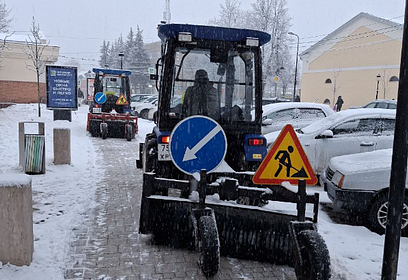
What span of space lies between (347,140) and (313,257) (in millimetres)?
5346

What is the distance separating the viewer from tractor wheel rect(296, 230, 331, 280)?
3297 mm

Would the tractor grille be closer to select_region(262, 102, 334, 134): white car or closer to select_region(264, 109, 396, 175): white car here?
select_region(264, 109, 396, 175): white car

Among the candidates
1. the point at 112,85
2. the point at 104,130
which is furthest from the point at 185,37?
the point at 112,85

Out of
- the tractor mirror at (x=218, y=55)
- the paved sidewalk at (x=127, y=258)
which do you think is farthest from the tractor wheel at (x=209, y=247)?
the tractor mirror at (x=218, y=55)

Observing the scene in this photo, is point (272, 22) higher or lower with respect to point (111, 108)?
higher

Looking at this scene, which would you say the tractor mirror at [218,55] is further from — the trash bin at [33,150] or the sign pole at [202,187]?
the trash bin at [33,150]

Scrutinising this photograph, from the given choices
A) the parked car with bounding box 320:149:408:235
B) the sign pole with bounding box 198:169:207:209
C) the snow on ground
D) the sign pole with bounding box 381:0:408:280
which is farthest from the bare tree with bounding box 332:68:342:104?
the sign pole with bounding box 381:0:408:280

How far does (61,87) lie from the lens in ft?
47.2

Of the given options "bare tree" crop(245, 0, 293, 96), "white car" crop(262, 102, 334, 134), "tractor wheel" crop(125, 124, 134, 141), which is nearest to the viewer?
"white car" crop(262, 102, 334, 134)

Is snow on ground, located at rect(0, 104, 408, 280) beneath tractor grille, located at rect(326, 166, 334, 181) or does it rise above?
beneath

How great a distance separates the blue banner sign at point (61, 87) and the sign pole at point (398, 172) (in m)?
13.4

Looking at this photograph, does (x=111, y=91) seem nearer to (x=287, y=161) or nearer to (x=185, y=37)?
(x=185, y=37)

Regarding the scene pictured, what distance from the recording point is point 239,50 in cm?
517

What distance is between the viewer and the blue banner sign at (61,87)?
1417cm
